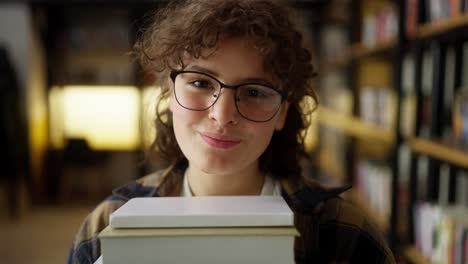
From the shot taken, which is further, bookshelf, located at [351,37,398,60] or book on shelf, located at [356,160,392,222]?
book on shelf, located at [356,160,392,222]

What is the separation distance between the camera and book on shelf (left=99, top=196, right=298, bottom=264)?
1.99ft

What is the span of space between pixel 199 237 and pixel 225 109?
272 millimetres

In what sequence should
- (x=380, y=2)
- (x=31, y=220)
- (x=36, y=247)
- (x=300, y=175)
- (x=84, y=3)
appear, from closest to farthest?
(x=300, y=175)
(x=380, y=2)
(x=36, y=247)
(x=31, y=220)
(x=84, y=3)

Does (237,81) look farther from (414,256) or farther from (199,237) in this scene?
(414,256)

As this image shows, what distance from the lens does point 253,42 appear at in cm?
82

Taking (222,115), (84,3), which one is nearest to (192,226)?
(222,115)

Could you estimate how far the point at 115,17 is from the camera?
213 inches

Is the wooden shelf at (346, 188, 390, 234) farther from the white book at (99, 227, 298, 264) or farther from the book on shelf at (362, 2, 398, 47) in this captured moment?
the white book at (99, 227, 298, 264)

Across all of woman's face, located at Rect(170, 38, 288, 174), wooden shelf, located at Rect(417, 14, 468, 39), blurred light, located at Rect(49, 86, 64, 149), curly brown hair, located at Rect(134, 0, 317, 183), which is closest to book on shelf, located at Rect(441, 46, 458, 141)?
wooden shelf, located at Rect(417, 14, 468, 39)

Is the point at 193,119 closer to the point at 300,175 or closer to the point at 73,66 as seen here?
the point at 300,175

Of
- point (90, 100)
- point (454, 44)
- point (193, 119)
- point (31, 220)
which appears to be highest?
point (454, 44)

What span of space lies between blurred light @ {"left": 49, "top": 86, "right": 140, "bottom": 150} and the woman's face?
451 centimetres

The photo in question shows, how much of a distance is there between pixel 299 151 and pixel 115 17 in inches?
189

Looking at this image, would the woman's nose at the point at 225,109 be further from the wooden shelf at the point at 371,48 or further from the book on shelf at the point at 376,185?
the book on shelf at the point at 376,185
